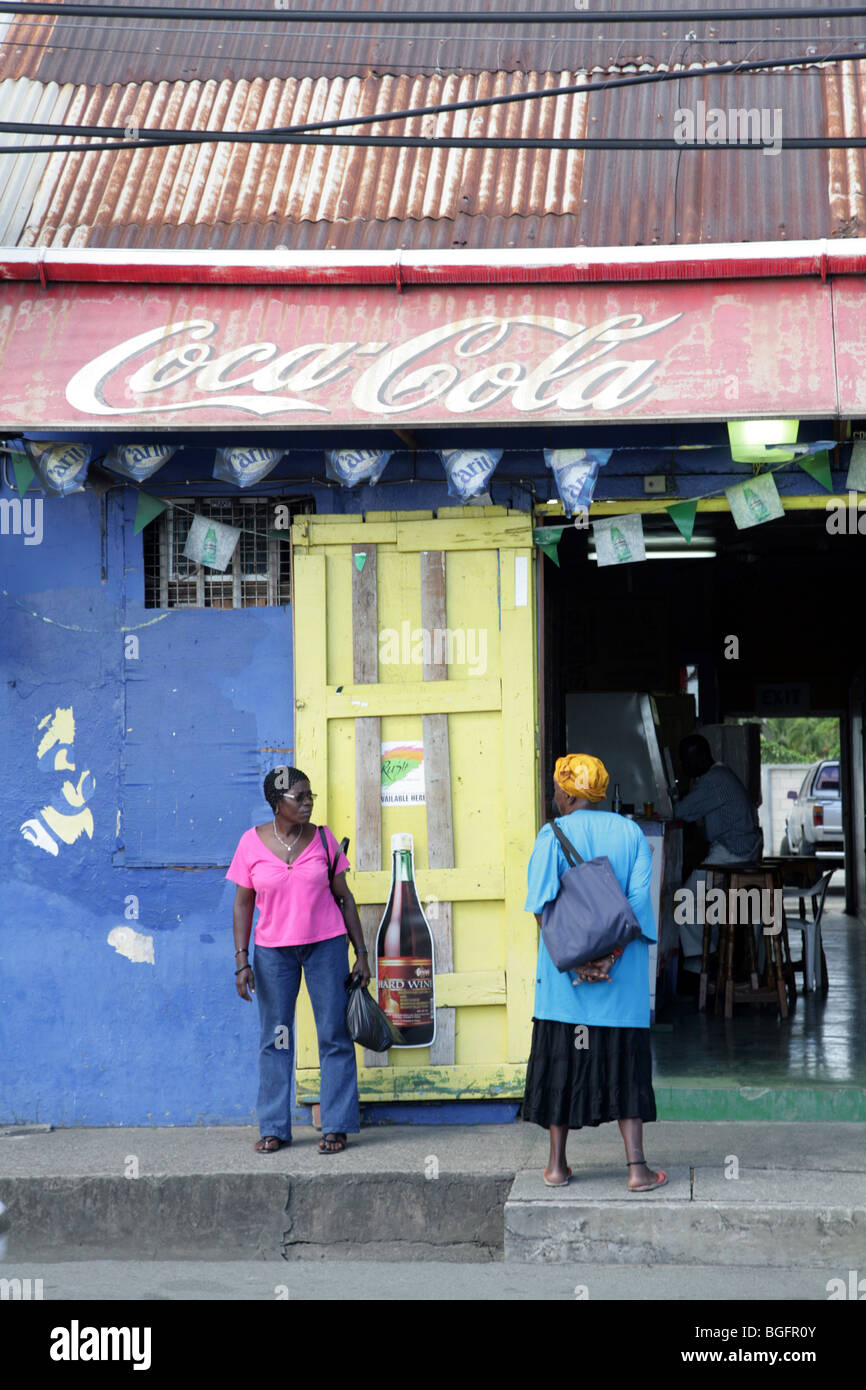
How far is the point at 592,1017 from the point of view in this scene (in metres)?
6.05

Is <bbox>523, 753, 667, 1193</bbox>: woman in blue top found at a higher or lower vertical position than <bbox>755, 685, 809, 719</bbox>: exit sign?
lower

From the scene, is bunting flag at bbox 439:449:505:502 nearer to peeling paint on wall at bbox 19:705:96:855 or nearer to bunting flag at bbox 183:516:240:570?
bunting flag at bbox 183:516:240:570

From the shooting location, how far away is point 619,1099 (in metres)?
6.03

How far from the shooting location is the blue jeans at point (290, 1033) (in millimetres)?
6855

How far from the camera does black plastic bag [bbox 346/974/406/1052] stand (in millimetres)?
6723

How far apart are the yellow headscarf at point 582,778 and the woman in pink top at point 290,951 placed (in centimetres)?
127

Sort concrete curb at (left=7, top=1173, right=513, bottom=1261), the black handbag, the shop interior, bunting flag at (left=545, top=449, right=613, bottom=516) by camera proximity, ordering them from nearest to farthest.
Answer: the black handbag < concrete curb at (left=7, top=1173, right=513, bottom=1261) < bunting flag at (left=545, top=449, right=613, bottom=516) < the shop interior

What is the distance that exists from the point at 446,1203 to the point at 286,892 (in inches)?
61.7

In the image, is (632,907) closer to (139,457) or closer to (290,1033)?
(290,1033)

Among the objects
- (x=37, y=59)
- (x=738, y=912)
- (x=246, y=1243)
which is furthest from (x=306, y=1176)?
(x=37, y=59)

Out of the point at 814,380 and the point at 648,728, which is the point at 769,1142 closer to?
the point at 814,380

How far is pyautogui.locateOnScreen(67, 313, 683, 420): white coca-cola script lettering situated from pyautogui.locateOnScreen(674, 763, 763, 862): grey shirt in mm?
4968

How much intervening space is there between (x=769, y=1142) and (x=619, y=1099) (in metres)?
1.17

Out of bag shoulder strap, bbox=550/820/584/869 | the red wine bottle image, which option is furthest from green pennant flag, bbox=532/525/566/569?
bag shoulder strap, bbox=550/820/584/869
